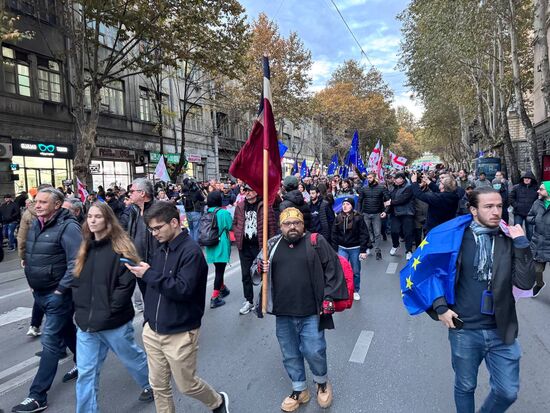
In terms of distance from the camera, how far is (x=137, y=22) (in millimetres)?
13828

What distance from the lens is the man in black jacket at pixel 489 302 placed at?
249cm

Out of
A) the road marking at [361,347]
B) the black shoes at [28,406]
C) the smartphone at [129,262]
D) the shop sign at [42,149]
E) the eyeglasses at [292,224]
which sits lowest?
the road marking at [361,347]

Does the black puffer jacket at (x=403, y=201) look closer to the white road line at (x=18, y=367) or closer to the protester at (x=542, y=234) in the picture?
the protester at (x=542, y=234)

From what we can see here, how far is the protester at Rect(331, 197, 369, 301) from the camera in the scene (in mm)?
6137

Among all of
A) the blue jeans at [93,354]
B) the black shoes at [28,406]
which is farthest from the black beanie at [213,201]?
the black shoes at [28,406]

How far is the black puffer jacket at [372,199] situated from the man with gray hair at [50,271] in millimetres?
6807

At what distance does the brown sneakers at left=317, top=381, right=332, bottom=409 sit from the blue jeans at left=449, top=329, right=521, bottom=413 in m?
1.06

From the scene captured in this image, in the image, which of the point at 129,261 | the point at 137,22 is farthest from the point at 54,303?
the point at 137,22

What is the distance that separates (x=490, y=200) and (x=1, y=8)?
12831 millimetres

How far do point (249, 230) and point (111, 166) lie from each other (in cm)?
1905

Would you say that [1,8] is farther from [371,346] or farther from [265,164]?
[371,346]

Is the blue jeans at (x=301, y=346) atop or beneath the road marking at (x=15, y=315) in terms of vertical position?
atop

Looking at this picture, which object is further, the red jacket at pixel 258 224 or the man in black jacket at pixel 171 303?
the red jacket at pixel 258 224

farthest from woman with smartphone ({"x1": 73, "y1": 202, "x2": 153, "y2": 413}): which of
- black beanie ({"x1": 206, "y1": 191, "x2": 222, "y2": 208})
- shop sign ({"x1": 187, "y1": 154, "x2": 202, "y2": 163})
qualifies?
shop sign ({"x1": 187, "y1": 154, "x2": 202, "y2": 163})
